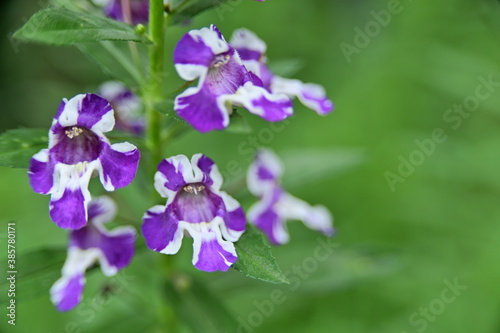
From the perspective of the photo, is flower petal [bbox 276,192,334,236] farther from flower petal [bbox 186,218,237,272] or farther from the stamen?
the stamen

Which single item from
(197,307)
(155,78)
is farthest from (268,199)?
(155,78)

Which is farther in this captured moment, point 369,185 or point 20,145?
point 369,185

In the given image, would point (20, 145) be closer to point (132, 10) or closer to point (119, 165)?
point (119, 165)

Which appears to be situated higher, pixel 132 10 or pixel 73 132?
pixel 132 10

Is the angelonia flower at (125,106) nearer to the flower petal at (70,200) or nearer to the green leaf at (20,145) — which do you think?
the green leaf at (20,145)

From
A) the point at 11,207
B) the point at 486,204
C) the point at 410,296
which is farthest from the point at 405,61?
the point at 11,207

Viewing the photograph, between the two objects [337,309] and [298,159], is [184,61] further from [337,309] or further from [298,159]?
[337,309]

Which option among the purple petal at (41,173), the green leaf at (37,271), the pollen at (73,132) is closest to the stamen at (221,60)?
the pollen at (73,132)
